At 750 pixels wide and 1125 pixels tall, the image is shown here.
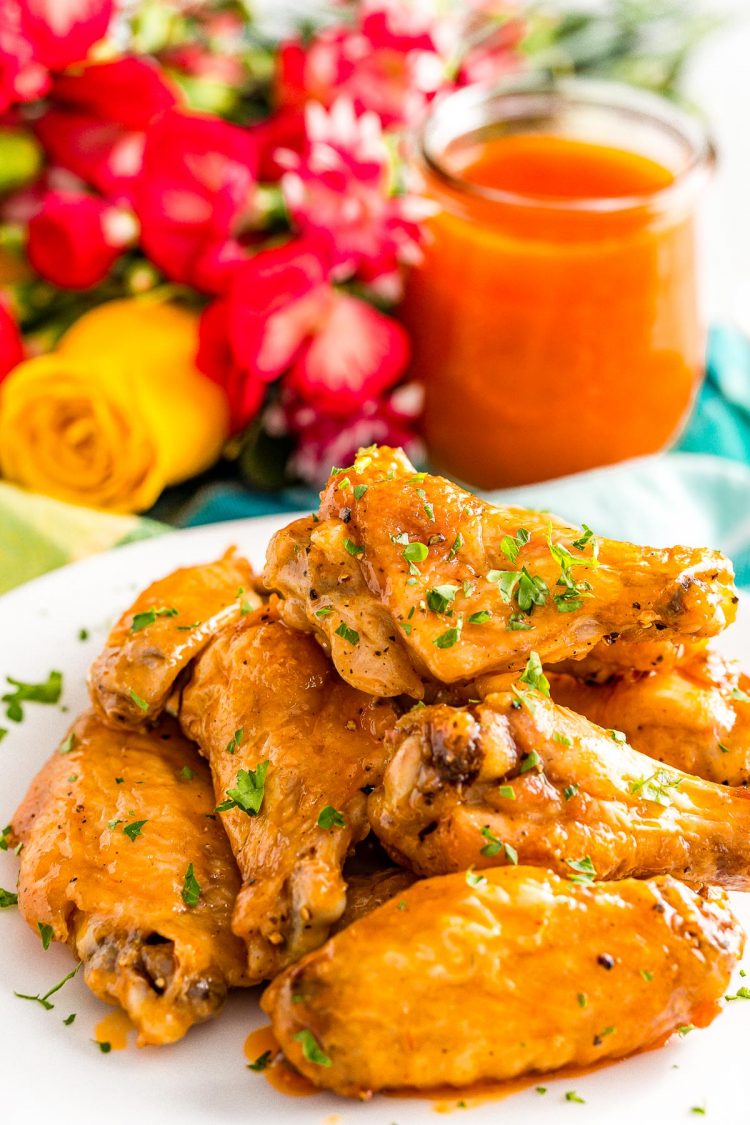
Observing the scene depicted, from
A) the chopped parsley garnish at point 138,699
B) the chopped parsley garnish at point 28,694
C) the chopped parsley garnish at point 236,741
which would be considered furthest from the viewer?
the chopped parsley garnish at point 28,694

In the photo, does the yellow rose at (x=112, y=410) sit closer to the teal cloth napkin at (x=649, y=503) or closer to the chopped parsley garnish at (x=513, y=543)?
the teal cloth napkin at (x=649, y=503)

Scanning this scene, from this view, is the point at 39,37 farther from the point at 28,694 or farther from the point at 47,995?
the point at 47,995

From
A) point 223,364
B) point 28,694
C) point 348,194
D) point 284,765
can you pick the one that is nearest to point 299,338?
point 223,364

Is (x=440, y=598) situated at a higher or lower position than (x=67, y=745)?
higher

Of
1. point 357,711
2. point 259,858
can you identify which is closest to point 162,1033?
point 259,858

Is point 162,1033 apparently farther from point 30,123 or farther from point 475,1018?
point 30,123

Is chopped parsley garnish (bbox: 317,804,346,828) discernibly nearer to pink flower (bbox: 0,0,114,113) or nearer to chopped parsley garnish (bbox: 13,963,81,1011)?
chopped parsley garnish (bbox: 13,963,81,1011)

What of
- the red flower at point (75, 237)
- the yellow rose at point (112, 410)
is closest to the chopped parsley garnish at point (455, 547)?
the yellow rose at point (112, 410)
